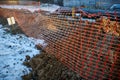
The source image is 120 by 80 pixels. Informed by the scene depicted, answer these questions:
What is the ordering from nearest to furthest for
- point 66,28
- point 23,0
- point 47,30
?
point 66,28
point 47,30
point 23,0

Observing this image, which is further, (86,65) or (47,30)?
(47,30)

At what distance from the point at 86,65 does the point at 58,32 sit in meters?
2.80

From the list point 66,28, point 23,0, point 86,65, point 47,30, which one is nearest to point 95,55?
point 86,65

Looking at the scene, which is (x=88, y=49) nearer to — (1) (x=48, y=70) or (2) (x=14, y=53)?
(1) (x=48, y=70)

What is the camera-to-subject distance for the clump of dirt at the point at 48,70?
5.31 metres

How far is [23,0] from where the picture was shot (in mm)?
20875

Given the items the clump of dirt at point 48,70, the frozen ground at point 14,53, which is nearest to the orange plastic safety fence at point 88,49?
the clump of dirt at point 48,70

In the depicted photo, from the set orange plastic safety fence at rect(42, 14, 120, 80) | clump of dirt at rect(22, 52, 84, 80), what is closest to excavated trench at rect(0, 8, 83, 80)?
clump of dirt at rect(22, 52, 84, 80)

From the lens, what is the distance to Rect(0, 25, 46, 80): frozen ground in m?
6.10

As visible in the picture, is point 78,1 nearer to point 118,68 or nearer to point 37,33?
point 37,33

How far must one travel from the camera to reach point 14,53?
770cm

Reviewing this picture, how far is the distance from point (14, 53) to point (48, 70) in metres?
2.68

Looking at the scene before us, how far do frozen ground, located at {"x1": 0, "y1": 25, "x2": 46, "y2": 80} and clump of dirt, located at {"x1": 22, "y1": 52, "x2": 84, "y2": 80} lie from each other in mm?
377

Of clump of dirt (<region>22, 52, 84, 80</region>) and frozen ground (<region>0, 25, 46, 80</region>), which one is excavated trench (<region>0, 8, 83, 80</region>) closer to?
clump of dirt (<region>22, 52, 84, 80</region>)
